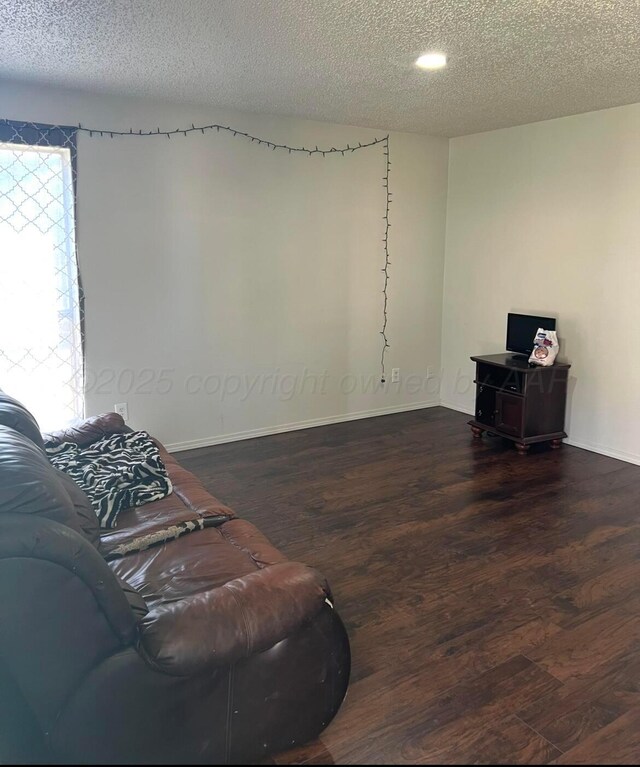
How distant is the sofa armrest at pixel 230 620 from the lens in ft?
4.77

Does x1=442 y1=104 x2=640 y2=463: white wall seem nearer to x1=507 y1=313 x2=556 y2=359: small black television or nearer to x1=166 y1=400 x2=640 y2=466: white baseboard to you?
x1=166 y1=400 x2=640 y2=466: white baseboard

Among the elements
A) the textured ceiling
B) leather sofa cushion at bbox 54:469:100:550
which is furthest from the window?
leather sofa cushion at bbox 54:469:100:550

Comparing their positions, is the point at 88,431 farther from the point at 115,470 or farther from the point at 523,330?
the point at 523,330

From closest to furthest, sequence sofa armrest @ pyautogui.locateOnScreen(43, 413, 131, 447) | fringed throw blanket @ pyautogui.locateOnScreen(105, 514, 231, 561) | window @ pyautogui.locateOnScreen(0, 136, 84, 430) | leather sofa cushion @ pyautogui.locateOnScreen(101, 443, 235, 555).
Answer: fringed throw blanket @ pyautogui.locateOnScreen(105, 514, 231, 561)
leather sofa cushion @ pyautogui.locateOnScreen(101, 443, 235, 555)
sofa armrest @ pyautogui.locateOnScreen(43, 413, 131, 447)
window @ pyautogui.locateOnScreen(0, 136, 84, 430)

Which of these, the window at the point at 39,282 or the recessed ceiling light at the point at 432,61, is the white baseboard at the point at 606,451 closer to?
the recessed ceiling light at the point at 432,61

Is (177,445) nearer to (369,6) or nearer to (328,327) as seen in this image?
(328,327)

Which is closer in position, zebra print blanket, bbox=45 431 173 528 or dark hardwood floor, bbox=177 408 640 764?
dark hardwood floor, bbox=177 408 640 764

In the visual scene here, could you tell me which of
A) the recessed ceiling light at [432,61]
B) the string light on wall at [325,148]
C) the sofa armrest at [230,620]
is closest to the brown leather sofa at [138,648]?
the sofa armrest at [230,620]

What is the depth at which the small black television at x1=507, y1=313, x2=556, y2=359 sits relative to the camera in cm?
464

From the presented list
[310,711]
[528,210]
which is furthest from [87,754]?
[528,210]

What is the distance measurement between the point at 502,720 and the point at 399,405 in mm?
3911

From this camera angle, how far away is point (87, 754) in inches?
31.0

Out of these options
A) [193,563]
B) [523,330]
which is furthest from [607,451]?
[193,563]

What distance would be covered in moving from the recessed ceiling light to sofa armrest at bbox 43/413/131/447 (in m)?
2.49
